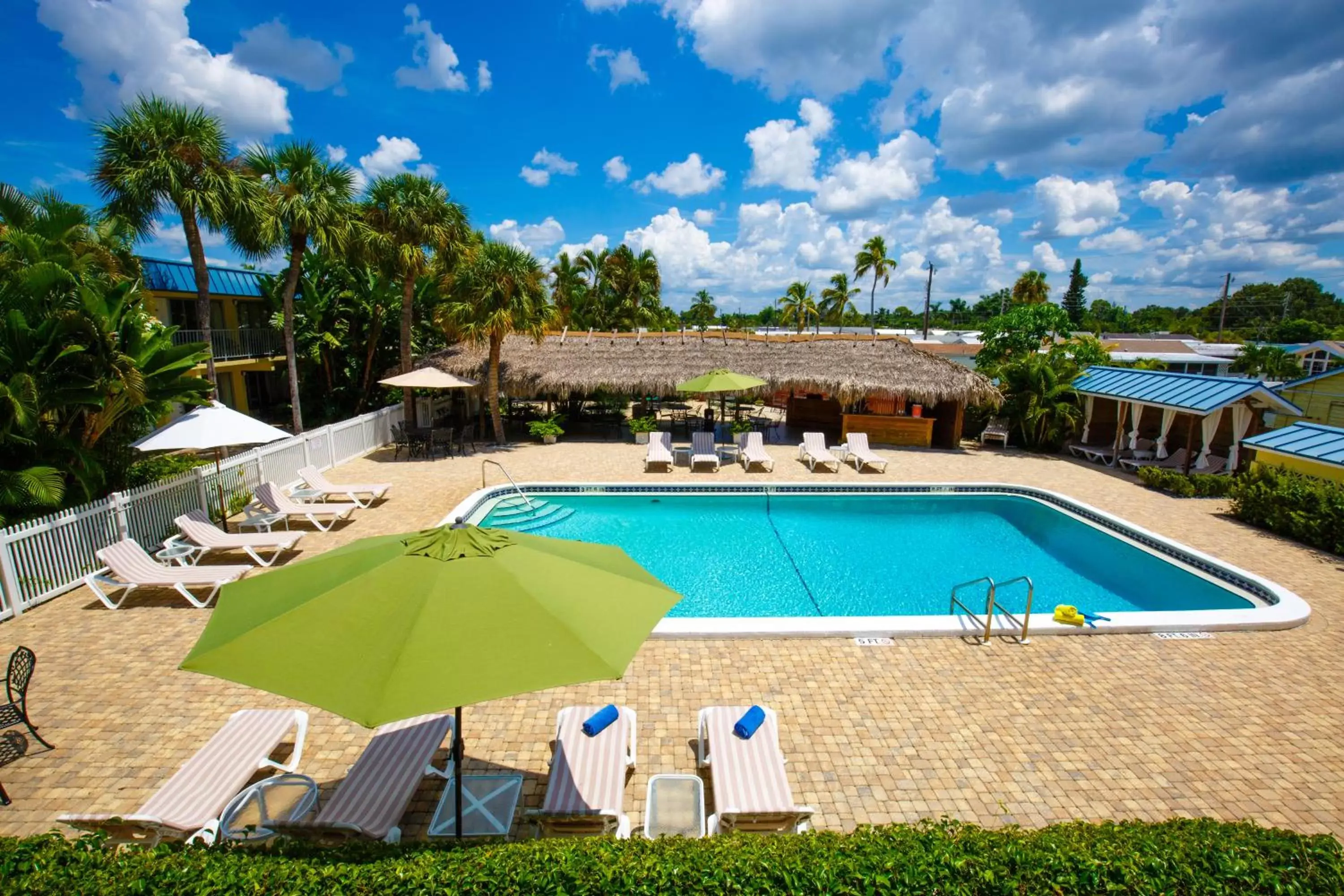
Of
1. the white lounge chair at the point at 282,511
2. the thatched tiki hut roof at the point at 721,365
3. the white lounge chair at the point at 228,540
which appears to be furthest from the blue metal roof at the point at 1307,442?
the white lounge chair at the point at 282,511

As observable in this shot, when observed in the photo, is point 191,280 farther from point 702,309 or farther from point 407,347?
point 702,309

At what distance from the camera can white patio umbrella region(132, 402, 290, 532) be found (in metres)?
8.70

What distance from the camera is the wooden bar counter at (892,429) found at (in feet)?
61.2

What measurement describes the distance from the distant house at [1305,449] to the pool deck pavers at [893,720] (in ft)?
Result: 15.2

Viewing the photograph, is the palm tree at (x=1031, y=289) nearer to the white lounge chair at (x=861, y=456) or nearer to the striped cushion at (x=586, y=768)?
the white lounge chair at (x=861, y=456)

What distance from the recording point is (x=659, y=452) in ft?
49.9

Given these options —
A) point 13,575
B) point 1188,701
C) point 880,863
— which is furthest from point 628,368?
point 880,863

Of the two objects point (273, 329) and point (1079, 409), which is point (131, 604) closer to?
point (273, 329)

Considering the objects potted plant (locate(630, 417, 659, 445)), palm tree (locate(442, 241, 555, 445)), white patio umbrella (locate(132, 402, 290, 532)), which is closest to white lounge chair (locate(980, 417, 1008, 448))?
potted plant (locate(630, 417, 659, 445))

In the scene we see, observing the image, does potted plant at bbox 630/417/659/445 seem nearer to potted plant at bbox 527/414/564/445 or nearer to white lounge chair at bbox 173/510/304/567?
potted plant at bbox 527/414/564/445

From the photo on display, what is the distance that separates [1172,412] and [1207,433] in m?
0.94

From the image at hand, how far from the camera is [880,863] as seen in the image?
3.05 meters

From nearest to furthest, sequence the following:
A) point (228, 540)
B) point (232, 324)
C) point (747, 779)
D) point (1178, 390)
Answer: point (747, 779) < point (228, 540) < point (1178, 390) < point (232, 324)

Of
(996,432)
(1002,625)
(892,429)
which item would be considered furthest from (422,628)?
(996,432)
